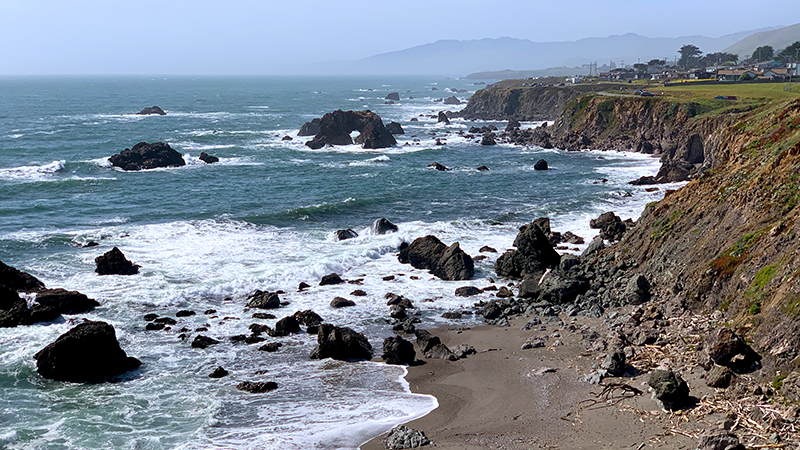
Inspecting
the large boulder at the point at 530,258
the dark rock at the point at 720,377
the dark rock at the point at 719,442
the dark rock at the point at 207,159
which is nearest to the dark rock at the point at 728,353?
the dark rock at the point at 720,377

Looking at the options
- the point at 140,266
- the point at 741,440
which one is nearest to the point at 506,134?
the point at 140,266

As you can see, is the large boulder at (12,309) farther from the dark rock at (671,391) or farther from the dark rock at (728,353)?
the dark rock at (728,353)

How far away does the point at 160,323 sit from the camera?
2939 centimetres

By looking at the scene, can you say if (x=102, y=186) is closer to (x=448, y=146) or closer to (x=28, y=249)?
(x=28, y=249)

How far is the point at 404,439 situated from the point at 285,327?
446 inches

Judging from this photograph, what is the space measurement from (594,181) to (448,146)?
3249 centimetres

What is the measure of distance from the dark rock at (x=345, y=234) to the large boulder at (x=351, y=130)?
48.4 metres

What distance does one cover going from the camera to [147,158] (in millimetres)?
73438

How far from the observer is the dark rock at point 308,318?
29.2m

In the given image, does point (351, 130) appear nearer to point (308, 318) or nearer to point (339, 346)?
point (308, 318)

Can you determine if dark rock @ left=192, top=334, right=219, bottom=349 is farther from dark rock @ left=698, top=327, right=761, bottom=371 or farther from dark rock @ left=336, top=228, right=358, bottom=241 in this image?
dark rock @ left=698, top=327, right=761, bottom=371

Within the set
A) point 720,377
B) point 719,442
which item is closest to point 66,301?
point 720,377

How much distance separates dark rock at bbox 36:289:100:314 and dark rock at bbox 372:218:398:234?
1964 centimetres

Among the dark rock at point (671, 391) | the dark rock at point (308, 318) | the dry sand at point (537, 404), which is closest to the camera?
the dry sand at point (537, 404)
